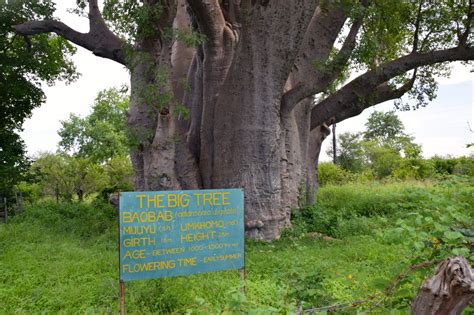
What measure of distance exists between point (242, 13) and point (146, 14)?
6.80ft

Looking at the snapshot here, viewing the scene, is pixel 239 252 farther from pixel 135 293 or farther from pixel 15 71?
pixel 15 71

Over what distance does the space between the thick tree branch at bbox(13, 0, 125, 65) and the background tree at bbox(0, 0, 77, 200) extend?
1.82m

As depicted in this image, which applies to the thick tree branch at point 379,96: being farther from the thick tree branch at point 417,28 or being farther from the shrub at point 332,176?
the shrub at point 332,176

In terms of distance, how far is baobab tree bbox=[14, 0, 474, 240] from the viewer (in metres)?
8.69

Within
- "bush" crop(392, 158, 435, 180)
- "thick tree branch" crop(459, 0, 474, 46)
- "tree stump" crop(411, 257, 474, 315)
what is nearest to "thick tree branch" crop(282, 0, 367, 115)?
"thick tree branch" crop(459, 0, 474, 46)

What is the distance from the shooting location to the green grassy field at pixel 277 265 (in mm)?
2814

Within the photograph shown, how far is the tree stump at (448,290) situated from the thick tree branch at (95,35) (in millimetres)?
9768

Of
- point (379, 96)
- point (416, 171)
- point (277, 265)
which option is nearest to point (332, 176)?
point (416, 171)

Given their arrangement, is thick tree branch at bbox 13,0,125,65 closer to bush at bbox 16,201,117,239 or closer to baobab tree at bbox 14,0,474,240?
baobab tree at bbox 14,0,474,240

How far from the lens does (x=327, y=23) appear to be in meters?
10.8

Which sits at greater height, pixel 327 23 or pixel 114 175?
pixel 327 23

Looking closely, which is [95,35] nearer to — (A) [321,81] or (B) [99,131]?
(A) [321,81]

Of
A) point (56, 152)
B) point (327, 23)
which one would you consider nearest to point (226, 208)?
point (327, 23)

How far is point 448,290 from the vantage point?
1916 millimetres
